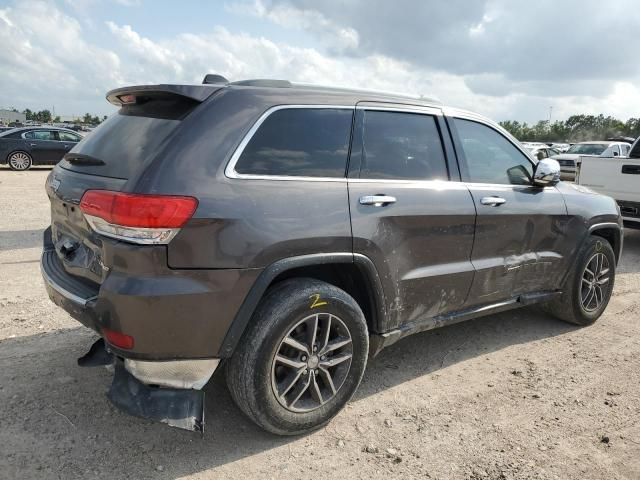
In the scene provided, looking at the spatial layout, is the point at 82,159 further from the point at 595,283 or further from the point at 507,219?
the point at 595,283

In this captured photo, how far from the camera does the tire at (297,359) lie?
2709mm

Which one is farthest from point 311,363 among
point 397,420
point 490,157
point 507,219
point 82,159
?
point 490,157

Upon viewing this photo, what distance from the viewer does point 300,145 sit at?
2.90 m

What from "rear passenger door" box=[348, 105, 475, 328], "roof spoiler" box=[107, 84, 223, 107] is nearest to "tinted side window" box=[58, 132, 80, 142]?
"roof spoiler" box=[107, 84, 223, 107]

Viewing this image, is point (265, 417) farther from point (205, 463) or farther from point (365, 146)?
point (365, 146)

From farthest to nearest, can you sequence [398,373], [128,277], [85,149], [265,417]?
[398,373]
[85,149]
[265,417]
[128,277]

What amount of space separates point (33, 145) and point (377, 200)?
58.6ft

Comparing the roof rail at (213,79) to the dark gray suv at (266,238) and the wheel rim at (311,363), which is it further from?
the wheel rim at (311,363)

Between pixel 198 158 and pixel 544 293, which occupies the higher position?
pixel 198 158

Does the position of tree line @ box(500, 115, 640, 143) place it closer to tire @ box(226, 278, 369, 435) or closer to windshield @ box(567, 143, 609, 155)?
windshield @ box(567, 143, 609, 155)

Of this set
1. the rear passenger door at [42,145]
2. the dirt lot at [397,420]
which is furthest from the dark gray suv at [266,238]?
the rear passenger door at [42,145]

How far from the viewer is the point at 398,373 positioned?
149 inches

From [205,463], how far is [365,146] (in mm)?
1946

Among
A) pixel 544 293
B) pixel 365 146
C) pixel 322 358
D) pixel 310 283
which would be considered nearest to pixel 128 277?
pixel 310 283
